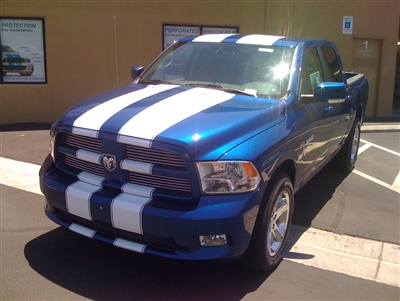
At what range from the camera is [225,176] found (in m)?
3.16

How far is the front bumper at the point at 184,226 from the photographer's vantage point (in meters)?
3.08

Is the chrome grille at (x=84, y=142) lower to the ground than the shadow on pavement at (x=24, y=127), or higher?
higher

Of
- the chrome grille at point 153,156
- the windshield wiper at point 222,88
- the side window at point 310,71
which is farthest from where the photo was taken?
the side window at point 310,71

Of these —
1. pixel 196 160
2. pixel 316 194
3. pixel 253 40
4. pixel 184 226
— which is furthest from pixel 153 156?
pixel 316 194

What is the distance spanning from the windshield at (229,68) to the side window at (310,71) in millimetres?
221

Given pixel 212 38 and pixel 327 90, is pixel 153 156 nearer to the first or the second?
pixel 327 90

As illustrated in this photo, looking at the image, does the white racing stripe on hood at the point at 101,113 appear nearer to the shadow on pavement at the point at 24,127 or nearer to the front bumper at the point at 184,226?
the front bumper at the point at 184,226

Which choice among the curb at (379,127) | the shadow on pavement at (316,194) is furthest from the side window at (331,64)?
the curb at (379,127)

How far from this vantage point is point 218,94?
4164mm

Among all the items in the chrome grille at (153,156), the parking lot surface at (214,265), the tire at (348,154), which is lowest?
the parking lot surface at (214,265)

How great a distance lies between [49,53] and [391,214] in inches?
312

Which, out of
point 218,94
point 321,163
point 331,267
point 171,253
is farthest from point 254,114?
point 321,163

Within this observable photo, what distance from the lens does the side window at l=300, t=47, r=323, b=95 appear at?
15.0 feet

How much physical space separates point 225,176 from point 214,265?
1.10 meters
